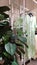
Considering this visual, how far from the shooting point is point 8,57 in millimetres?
1650

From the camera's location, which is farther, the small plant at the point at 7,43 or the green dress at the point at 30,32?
the green dress at the point at 30,32

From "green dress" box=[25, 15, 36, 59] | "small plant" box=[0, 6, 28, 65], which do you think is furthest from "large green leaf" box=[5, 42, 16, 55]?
"green dress" box=[25, 15, 36, 59]

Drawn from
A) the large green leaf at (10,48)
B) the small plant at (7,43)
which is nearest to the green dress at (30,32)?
the small plant at (7,43)

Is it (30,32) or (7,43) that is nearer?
(7,43)

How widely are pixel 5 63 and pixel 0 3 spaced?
1656 mm

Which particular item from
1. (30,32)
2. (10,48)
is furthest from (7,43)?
(30,32)

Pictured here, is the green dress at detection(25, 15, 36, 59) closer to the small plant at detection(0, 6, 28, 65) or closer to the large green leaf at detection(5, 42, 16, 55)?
the small plant at detection(0, 6, 28, 65)

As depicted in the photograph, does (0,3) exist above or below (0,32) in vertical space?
above

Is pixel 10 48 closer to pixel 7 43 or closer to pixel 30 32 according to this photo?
pixel 7 43

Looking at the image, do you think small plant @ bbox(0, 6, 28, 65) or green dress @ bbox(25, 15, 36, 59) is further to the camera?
green dress @ bbox(25, 15, 36, 59)

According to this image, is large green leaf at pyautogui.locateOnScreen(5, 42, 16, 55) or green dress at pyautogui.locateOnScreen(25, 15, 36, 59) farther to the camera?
green dress at pyautogui.locateOnScreen(25, 15, 36, 59)

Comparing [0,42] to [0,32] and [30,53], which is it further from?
[30,53]

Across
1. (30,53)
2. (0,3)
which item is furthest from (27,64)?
(0,3)

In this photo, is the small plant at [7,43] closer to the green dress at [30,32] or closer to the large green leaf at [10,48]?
the large green leaf at [10,48]
